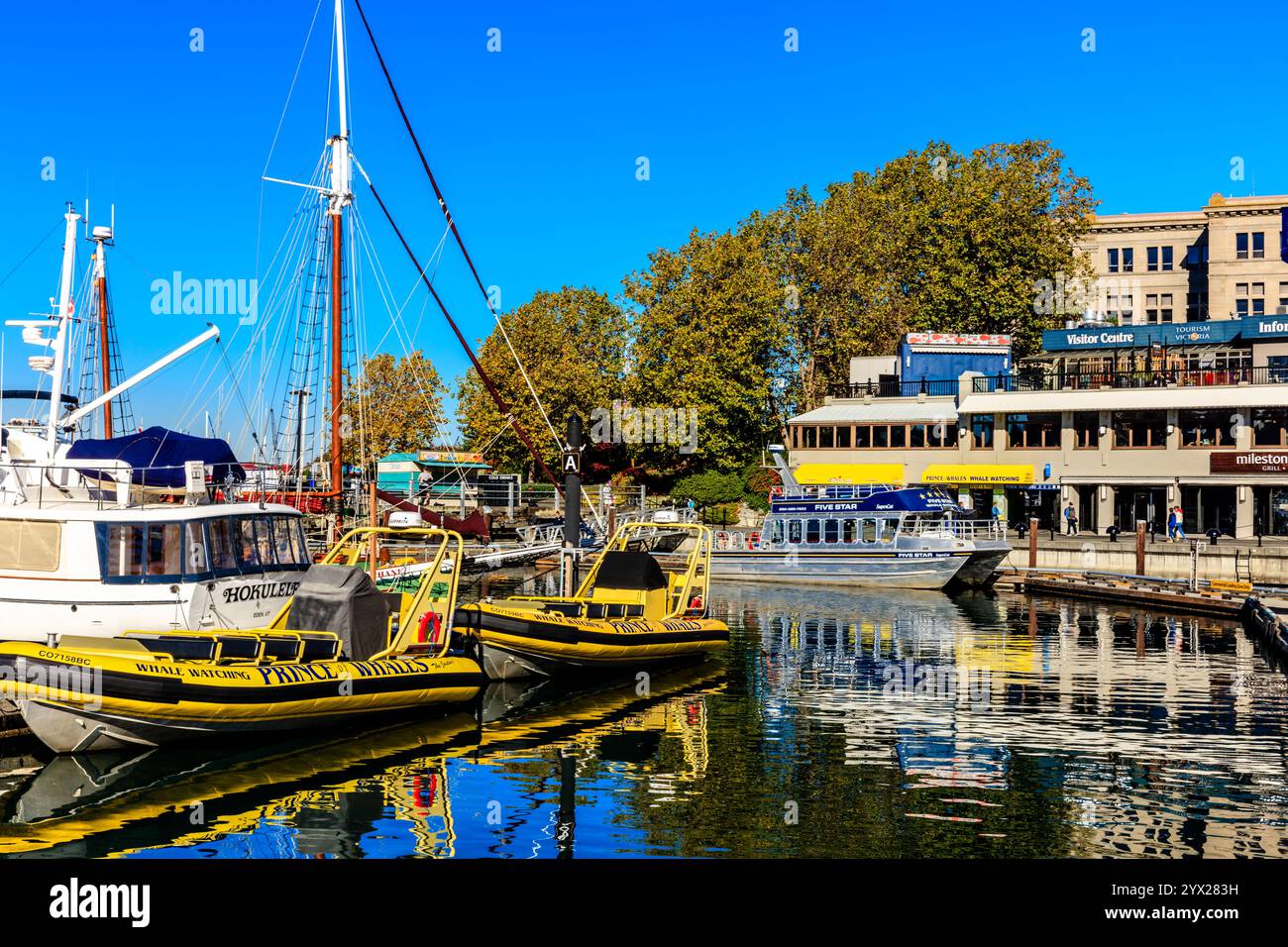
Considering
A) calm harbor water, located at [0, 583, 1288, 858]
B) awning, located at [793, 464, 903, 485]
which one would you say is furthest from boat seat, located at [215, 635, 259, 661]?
awning, located at [793, 464, 903, 485]

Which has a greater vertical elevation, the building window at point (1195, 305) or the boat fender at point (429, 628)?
the building window at point (1195, 305)

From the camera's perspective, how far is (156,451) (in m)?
28.0

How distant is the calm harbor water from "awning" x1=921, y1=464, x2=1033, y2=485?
32476mm

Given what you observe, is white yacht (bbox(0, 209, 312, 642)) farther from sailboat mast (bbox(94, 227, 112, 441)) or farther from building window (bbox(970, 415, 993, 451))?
building window (bbox(970, 415, 993, 451))

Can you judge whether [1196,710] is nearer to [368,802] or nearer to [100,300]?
[368,802]

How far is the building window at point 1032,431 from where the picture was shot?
5903 centimetres

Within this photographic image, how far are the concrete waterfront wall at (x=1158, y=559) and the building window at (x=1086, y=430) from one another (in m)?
7.59

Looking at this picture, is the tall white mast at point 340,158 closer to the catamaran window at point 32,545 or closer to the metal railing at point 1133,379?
the catamaran window at point 32,545

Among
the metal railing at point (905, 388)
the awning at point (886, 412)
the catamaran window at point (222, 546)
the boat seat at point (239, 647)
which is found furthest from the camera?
the metal railing at point (905, 388)

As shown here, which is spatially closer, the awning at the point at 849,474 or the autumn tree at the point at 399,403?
the awning at the point at 849,474

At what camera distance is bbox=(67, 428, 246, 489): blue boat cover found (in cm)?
2784

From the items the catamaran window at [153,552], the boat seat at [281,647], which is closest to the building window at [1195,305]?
the catamaran window at [153,552]

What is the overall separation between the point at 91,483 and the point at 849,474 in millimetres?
43222

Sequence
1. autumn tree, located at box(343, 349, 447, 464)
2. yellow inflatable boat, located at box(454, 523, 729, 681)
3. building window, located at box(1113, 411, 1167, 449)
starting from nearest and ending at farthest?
yellow inflatable boat, located at box(454, 523, 729, 681), building window, located at box(1113, 411, 1167, 449), autumn tree, located at box(343, 349, 447, 464)
